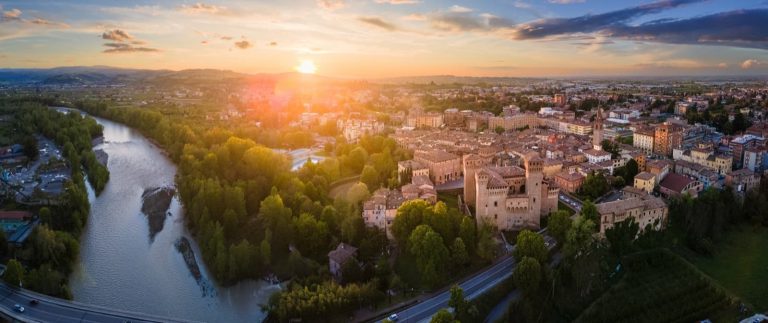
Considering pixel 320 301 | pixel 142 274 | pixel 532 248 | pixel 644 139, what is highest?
pixel 644 139

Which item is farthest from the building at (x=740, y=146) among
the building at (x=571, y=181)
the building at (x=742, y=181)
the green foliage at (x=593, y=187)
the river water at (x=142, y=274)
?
the river water at (x=142, y=274)

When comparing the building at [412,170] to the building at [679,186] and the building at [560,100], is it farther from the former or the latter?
the building at [560,100]

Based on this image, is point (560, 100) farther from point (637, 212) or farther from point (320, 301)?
point (320, 301)

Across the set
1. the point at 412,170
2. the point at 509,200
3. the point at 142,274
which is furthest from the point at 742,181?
the point at 142,274

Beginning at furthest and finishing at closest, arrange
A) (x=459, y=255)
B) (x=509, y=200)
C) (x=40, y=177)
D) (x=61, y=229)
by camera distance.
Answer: (x=40, y=177) → (x=61, y=229) → (x=509, y=200) → (x=459, y=255)

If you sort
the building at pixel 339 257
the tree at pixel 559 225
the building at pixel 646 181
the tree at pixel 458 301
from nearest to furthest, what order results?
the tree at pixel 458 301 < the building at pixel 339 257 < the tree at pixel 559 225 < the building at pixel 646 181

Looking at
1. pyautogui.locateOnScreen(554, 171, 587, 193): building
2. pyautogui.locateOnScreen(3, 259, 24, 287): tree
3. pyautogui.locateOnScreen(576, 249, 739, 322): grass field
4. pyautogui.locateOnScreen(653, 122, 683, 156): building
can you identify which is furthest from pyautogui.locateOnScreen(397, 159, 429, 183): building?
pyautogui.locateOnScreen(3, 259, 24, 287): tree

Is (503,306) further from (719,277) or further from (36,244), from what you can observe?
A: (36,244)
